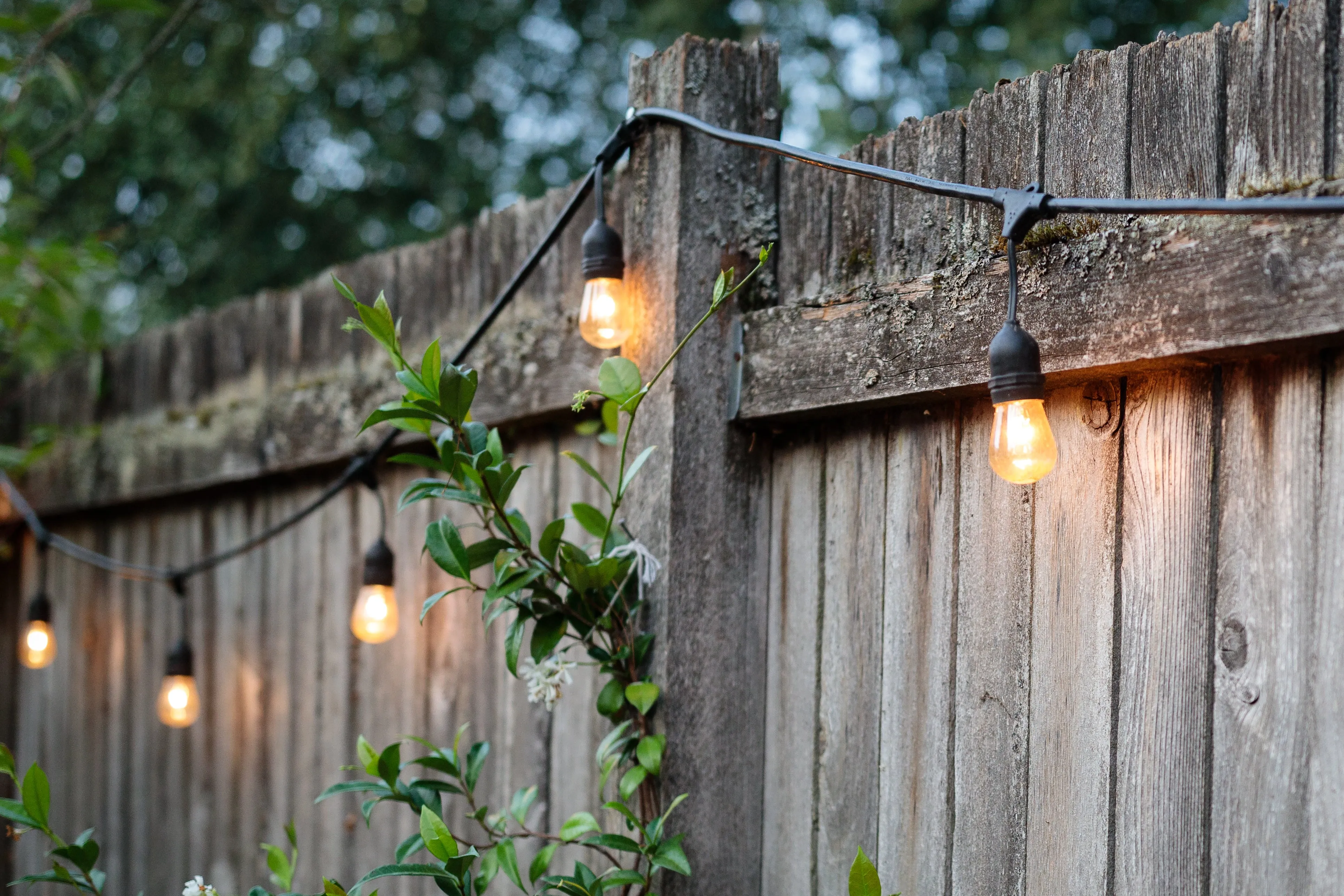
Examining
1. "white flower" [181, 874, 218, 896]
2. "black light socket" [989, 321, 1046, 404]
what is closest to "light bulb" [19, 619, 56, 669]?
"white flower" [181, 874, 218, 896]

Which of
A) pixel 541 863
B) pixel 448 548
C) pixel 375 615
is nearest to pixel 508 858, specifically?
pixel 541 863

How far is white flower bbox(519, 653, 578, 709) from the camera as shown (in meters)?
1.69

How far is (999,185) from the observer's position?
4.96 feet

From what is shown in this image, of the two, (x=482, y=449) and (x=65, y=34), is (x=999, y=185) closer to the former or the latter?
(x=482, y=449)

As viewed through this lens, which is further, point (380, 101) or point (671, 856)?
point (380, 101)

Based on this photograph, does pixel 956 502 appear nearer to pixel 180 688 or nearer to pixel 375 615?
pixel 375 615

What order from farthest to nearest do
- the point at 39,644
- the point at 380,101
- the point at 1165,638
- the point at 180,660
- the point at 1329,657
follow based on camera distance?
the point at 380,101 → the point at 39,644 → the point at 180,660 → the point at 1165,638 → the point at 1329,657

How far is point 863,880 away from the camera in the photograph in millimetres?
1337

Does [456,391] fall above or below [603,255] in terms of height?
below

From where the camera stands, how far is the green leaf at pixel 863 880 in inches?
52.5

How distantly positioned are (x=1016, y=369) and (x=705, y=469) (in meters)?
0.65

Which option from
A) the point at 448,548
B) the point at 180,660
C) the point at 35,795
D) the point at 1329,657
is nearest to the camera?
the point at 1329,657

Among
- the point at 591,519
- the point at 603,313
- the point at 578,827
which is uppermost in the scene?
the point at 603,313

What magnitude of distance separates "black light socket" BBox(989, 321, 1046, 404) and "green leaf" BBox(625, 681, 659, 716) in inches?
28.0
